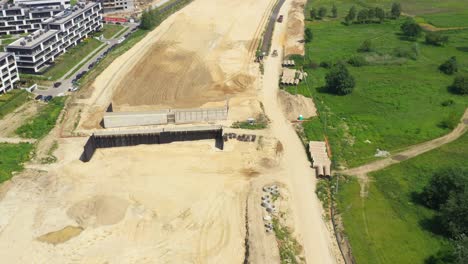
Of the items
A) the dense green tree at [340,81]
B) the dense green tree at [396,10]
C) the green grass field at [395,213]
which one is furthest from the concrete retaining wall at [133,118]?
the dense green tree at [396,10]

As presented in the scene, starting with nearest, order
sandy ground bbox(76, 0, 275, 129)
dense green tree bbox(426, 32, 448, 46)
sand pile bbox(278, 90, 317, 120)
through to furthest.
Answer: sand pile bbox(278, 90, 317, 120), sandy ground bbox(76, 0, 275, 129), dense green tree bbox(426, 32, 448, 46)

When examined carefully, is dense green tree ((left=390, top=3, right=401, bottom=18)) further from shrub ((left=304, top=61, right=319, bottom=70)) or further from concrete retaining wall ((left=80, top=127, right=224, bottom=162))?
concrete retaining wall ((left=80, top=127, right=224, bottom=162))

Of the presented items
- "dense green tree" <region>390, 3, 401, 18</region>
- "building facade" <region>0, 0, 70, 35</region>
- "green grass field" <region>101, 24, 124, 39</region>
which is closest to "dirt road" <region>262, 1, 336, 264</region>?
"green grass field" <region>101, 24, 124, 39</region>

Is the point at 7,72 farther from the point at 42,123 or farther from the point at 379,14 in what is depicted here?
the point at 379,14

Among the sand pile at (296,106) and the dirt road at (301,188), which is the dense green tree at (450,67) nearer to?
the sand pile at (296,106)

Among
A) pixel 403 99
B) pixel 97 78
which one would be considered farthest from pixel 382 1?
pixel 97 78

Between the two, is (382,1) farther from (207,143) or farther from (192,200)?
(192,200)

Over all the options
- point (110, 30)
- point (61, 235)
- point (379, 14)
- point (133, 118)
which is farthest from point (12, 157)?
point (379, 14)
